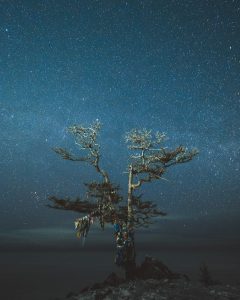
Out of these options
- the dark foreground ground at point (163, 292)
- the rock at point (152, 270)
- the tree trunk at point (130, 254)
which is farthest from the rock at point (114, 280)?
the rock at point (152, 270)

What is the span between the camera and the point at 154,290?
23938mm

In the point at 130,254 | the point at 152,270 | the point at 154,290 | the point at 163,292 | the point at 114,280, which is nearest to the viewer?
the point at 163,292

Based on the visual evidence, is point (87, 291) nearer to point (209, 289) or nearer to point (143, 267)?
point (143, 267)

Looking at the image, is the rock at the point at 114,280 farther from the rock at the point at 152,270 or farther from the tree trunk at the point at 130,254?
the rock at the point at 152,270

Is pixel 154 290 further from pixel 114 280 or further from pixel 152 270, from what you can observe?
pixel 152 270

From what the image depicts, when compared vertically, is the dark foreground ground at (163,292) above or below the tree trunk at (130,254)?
below

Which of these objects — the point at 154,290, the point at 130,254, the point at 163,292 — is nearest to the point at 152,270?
the point at 130,254

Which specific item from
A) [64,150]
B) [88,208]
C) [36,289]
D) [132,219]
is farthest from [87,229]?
[36,289]

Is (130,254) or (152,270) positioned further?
(152,270)

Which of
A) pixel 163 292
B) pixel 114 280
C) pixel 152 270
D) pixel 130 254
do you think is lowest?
pixel 163 292

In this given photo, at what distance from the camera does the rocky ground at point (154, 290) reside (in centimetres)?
2295

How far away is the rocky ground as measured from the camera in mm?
22953

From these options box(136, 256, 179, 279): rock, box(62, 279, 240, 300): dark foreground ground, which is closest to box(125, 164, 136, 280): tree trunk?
box(136, 256, 179, 279): rock

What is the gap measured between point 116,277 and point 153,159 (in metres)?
9.79
